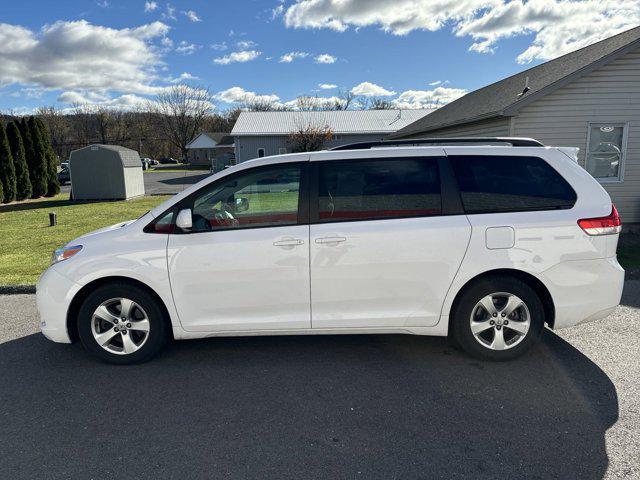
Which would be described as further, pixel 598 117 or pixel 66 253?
pixel 598 117

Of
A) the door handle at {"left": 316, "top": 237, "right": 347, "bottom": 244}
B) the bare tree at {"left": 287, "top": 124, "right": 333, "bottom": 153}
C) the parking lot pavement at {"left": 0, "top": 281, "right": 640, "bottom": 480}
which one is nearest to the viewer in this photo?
the parking lot pavement at {"left": 0, "top": 281, "right": 640, "bottom": 480}

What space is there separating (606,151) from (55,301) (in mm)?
10651

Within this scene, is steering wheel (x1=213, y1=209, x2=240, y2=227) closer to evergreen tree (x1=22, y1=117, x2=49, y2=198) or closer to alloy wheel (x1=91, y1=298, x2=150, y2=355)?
alloy wheel (x1=91, y1=298, x2=150, y2=355)

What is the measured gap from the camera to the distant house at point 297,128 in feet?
105

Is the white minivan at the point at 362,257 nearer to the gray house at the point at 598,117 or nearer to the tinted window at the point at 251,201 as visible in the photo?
the tinted window at the point at 251,201

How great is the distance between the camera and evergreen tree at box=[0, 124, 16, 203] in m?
17.5

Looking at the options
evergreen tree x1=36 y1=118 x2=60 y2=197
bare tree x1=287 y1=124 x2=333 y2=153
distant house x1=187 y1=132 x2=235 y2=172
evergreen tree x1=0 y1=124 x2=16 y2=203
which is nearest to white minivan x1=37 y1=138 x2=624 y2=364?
evergreen tree x1=0 y1=124 x2=16 y2=203

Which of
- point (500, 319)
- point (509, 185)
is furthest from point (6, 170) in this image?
point (500, 319)

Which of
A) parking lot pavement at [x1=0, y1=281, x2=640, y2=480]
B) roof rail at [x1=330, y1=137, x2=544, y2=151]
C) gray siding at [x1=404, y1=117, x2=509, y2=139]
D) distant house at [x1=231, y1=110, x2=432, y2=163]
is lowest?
parking lot pavement at [x1=0, y1=281, x2=640, y2=480]

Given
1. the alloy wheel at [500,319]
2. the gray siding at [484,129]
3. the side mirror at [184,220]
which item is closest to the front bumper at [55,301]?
the side mirror at [184,220]

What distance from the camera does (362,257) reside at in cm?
332

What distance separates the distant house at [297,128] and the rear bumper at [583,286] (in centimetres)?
2766

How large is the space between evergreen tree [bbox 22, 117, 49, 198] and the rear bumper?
74.3 feet

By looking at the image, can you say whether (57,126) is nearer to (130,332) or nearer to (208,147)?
(208,147)
